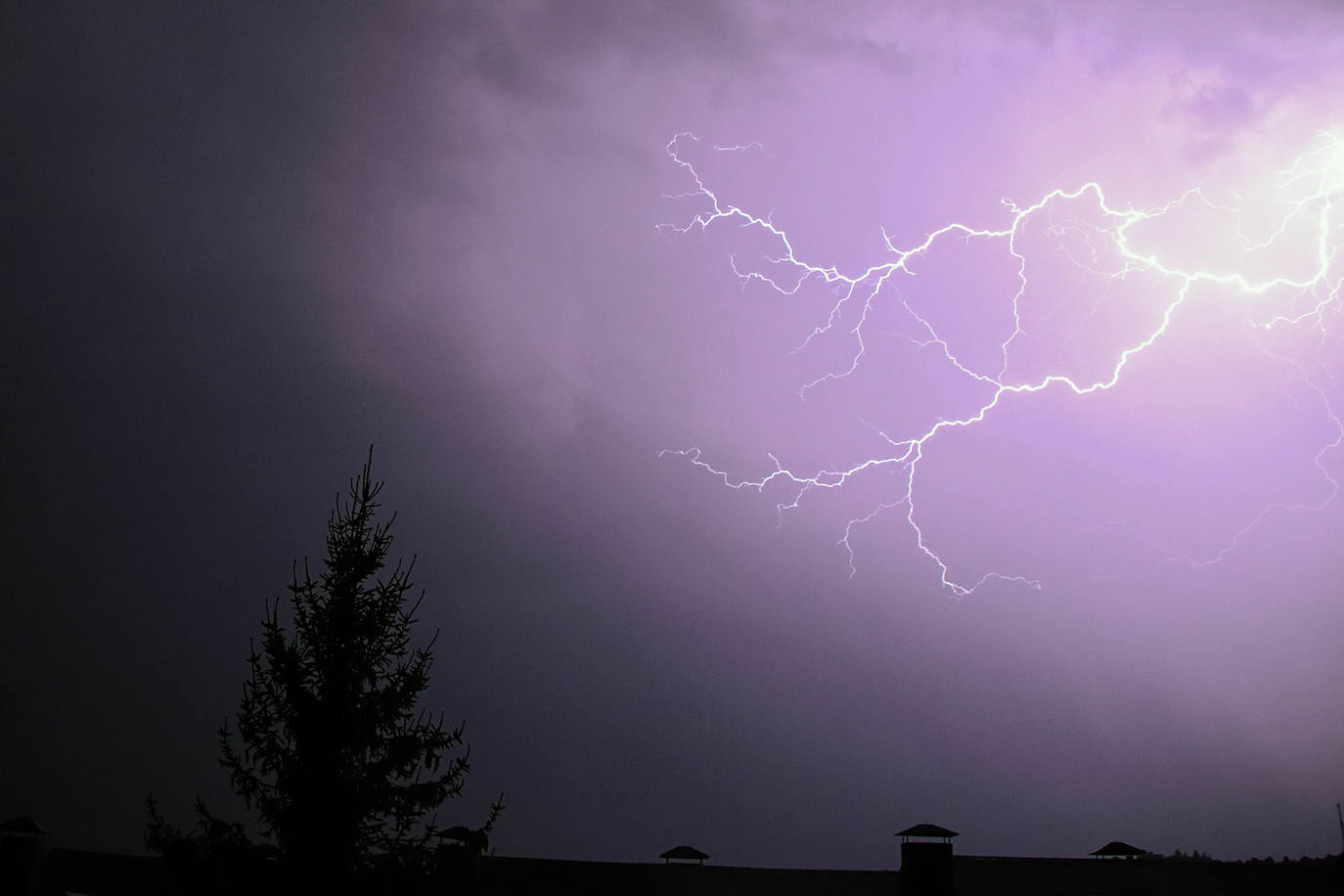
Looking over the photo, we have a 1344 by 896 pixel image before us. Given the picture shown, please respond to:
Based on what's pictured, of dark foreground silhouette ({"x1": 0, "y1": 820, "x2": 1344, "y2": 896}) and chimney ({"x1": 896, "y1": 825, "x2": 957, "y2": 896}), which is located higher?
chimney ({"x1": 896, "y1": 825, "x2": 957, "y2": 896})

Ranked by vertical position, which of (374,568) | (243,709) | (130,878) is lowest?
(130,878)

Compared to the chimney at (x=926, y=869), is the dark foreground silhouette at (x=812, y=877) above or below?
below

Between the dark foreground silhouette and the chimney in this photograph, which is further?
the dark foreground silhouette

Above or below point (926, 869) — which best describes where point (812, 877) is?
below

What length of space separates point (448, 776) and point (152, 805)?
1299mm

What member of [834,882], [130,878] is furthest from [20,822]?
[834,882]

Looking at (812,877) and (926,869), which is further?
(812,877)

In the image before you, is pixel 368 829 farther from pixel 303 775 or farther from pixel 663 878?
pixel 663 878

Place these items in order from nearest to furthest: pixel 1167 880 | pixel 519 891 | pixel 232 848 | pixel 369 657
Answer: pixel 232 848 < pixel 369 657 < pixel 1167 880 < pixel 519 891

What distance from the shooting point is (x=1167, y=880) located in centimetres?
993

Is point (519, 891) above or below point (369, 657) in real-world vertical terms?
below

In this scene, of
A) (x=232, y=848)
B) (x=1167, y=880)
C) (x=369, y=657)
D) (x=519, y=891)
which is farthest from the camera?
(x=519, y=891)

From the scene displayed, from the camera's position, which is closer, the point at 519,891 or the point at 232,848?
the point at 232,848

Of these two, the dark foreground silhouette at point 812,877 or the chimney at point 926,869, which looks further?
the dark foreground silhouette at point 812,877
